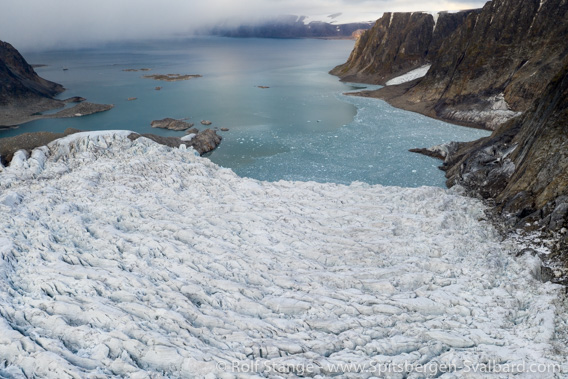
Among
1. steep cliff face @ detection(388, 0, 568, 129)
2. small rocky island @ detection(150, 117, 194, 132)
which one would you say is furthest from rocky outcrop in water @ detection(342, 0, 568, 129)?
small rocky island @ detection(150, 117, 194, 132)

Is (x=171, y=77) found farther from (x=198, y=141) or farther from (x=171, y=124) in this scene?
(x=198, y=141)

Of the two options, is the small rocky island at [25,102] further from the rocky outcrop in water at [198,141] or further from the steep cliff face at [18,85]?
the rocky outcrop in water at [198,141]

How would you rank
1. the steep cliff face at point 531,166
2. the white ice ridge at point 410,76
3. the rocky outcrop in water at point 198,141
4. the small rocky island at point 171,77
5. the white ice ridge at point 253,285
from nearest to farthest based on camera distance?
the white ice ridge at point 253,285 < the steep cliff face at point 531,166 < the rocky outcrop in water at point 198,141 < the white ice ridge at point 410,76 < the small rocky island at point 171,77

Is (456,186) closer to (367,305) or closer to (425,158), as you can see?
(425,158)

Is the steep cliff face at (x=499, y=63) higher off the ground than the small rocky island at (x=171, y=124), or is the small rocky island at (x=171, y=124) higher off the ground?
the steep cliff face at (x=499, y=63)

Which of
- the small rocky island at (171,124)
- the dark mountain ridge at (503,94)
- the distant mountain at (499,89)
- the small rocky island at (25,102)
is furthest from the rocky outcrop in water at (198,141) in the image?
the small rocky island at (25,102)

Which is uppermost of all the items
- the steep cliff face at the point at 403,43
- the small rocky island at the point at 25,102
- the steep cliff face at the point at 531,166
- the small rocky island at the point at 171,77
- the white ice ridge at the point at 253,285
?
the steep cliff face at the point at 403,43

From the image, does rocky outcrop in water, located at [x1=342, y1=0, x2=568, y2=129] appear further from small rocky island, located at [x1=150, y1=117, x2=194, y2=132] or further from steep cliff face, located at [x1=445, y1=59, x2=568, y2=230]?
small rocky island, located at [x1=150, y1=117, x2=194, y2=132]
